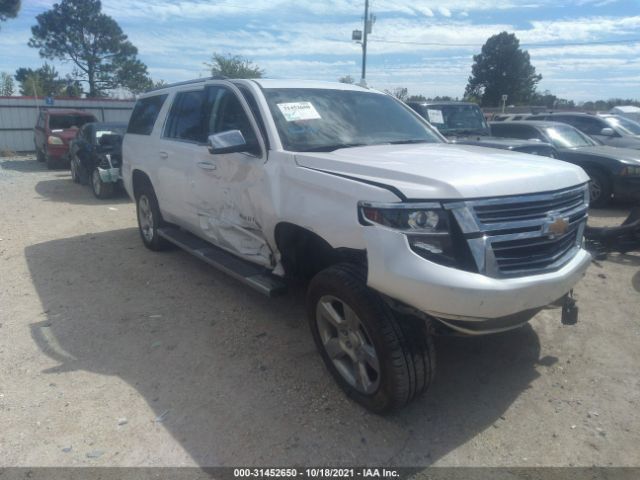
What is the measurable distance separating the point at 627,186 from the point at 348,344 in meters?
7.68

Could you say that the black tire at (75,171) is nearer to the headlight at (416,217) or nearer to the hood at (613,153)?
the hood at (613,153)

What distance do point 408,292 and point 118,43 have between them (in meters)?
58.4

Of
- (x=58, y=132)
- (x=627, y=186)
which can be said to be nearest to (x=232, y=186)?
(x=627, y=186)

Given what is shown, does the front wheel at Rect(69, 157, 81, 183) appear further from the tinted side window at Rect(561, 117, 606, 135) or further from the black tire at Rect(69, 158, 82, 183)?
the tinted side window at Rect(561, 117, 606, 135)

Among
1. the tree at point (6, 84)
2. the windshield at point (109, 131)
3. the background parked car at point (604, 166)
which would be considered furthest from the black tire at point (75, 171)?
the tree at point (6, 84)

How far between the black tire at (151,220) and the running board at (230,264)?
0.27 m

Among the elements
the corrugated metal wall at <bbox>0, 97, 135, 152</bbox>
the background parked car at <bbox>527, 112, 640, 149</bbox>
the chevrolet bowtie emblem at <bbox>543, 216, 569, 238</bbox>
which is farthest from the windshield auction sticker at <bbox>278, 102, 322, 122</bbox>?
the corrugated metal wall at <bbox>0, 97, 135, 152</bbox>

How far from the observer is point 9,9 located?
20.8 meters

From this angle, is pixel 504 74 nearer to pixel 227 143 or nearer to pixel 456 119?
pixel 456 119

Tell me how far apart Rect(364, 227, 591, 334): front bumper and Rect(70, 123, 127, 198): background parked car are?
8495 mm

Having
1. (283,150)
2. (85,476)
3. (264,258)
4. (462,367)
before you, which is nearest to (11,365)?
(85,476)

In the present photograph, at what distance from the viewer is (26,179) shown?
46.3ft

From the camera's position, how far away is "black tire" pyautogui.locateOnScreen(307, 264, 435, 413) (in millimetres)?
2758

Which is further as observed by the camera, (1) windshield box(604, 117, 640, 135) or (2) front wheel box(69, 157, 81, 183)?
(1) windshield box(604, 117, 640, 135)
